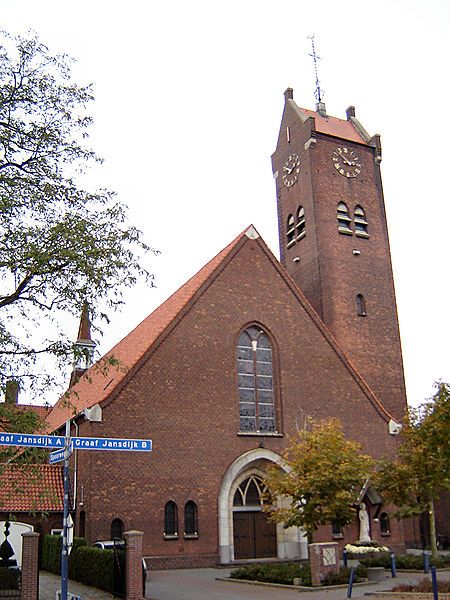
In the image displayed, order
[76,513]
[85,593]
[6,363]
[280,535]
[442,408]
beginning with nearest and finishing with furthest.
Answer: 1. [6,363]
2. [85,593]
3. [442,408]
4. [76,513]
5. [280,535]

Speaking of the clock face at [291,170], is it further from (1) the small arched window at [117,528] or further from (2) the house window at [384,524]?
(1) the small arched window at [117,528]

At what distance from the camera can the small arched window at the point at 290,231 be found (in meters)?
38.8

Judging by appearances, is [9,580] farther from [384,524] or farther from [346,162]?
[346,162]

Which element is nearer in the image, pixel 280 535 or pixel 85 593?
pixel 85 593

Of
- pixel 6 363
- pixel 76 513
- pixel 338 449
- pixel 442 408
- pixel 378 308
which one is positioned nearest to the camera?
pixel 6 363

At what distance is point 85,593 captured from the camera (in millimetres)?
18609

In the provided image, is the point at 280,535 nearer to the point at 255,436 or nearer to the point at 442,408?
the point at 255,436

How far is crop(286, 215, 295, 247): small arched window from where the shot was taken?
38.8m

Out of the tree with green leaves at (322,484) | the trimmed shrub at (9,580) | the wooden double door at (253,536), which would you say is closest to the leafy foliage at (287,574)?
the tree with green leaves at (322,484)

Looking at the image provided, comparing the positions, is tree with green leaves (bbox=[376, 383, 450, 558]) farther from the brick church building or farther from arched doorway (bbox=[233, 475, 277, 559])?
arched doorway (bbox=[233, 475, 277, 559])

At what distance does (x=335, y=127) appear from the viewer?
40781 millimetres

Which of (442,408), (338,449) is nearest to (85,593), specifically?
(338,449)

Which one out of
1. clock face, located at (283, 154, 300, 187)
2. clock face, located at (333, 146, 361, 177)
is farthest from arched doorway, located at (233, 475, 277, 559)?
clock face, located at (333, 146, 361, 177)

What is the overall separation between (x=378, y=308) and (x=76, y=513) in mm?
18416
